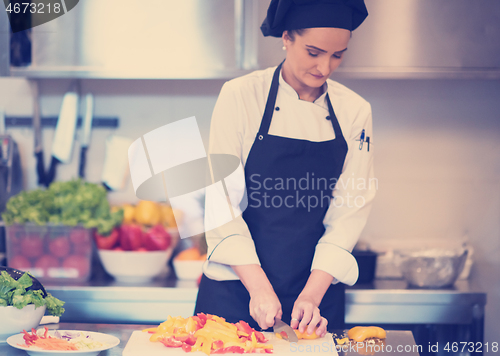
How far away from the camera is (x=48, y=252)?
6.30 ft

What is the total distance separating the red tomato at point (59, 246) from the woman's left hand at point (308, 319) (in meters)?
1.14

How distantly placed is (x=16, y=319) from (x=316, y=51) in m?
0.84

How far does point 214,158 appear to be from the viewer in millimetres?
1242

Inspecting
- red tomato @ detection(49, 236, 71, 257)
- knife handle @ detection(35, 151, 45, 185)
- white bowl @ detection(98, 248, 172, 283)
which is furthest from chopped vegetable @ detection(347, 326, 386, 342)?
knife handle @ detection(35, 151, 45, 185)

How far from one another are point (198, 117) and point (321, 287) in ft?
4.16

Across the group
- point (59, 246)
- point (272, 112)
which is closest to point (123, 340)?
point (272, 112)

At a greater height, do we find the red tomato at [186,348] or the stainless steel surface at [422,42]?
the stainless steel surface at [422,42]

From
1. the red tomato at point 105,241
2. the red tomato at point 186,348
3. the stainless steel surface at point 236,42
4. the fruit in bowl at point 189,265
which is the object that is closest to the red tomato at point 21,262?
the red tomato at point 105,241

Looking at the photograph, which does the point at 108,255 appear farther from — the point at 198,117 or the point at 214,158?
the point at 214,158

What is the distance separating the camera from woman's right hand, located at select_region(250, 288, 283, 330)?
3.46 feet

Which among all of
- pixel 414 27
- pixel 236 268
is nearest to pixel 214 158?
pixel 236 268

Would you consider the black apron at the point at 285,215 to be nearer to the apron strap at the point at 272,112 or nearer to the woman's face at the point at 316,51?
the apron strap at the point at 272,112

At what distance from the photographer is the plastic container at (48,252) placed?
191cm

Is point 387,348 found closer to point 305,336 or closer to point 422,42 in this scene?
point 305,336
